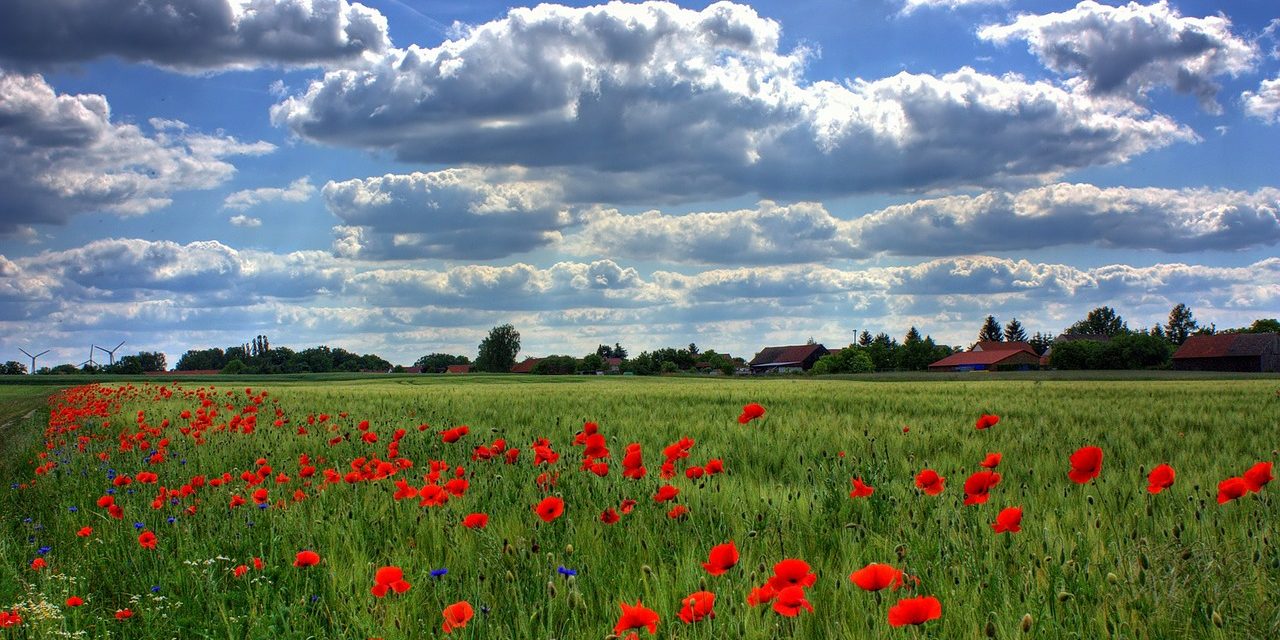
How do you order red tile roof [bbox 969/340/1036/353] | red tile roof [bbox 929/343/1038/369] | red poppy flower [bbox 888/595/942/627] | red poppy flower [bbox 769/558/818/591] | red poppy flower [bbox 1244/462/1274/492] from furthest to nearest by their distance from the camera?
red tile roof [bbox 969/340/1036/353], red tile roof [bbox 929/343/1038/369], red poppy flower [bbox 1244/462/1274/492], red poppy flower [bbox 769/558/818/591], red poppy flower [bbox 888/595/942/627]

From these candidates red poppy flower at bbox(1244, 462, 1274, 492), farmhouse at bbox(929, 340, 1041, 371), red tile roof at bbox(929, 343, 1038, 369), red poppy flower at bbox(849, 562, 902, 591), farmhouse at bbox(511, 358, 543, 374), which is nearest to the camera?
red poppy flower at bbox(849, 562, 902, 591)

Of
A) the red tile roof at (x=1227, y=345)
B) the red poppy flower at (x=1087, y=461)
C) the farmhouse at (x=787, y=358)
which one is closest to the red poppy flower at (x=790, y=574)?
the red poppy flower at (x=1087, y=461)

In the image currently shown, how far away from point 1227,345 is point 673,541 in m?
106

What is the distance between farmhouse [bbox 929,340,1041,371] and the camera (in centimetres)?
10785

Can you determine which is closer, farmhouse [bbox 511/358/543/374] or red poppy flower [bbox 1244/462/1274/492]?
red poppy flower [bbox 1244/462/1274/492]

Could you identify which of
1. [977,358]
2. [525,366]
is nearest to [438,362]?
[525,366]

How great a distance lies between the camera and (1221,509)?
4727 mm

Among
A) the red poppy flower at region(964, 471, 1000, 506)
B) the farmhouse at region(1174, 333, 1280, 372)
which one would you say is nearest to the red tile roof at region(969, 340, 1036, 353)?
the farmhouse at region(1174, 333, 1280, 372)

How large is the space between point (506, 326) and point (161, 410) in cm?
11695

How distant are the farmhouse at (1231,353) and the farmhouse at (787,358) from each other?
56.1 m

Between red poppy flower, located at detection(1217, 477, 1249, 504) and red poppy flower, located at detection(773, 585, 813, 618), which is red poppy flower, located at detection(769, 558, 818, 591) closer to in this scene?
red poppy flower, located at detection(773, 585, 813, 618)

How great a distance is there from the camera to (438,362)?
5551 inches

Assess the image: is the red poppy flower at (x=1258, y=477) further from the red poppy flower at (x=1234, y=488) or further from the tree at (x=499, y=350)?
the tree at (x=499, y=350)

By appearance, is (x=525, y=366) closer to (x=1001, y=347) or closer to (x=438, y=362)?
(x=438, y=362)
